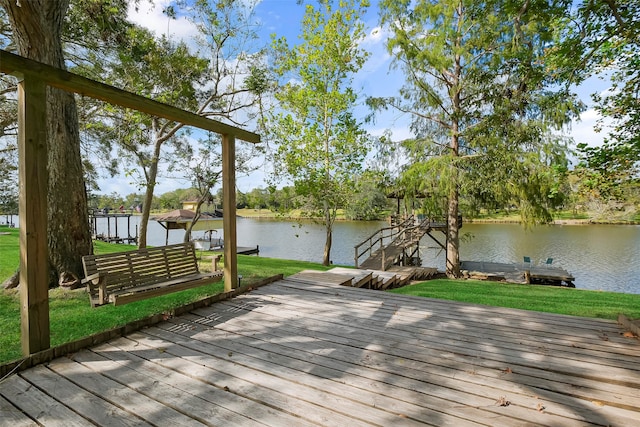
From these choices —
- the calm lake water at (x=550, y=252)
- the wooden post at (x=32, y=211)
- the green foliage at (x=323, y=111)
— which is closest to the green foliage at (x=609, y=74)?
the wooden post at (x=32, y=211)

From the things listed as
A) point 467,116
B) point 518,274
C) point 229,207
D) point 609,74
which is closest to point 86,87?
point 229,207

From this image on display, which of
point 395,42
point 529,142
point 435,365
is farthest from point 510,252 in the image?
point 435,365

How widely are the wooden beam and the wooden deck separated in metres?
2.17

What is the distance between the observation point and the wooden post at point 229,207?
4344mm

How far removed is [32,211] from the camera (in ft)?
7.94

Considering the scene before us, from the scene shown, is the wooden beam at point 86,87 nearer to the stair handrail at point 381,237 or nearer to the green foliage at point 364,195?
the stair handrail at point 381,237

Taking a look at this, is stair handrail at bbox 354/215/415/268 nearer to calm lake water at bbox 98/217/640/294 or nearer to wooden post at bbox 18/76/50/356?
calm lake water at bbox 98/217/640/294

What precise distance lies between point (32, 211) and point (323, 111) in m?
9.88

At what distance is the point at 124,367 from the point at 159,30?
29.6ft

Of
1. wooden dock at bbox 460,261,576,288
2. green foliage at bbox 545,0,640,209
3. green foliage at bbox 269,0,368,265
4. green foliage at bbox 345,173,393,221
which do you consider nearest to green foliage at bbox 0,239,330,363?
green foliage at bbox 545,0,640,209

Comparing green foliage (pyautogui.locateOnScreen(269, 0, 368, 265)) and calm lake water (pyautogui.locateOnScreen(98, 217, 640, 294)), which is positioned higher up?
green foliage (pyautogui.locateOnScreen(269, 0, 368, 265))

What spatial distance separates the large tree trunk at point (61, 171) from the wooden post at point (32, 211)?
2.90m

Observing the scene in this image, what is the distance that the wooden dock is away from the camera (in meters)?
11.8

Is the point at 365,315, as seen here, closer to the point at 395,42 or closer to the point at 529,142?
the point at 529,142
